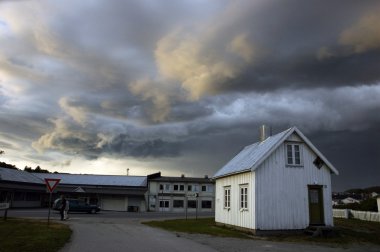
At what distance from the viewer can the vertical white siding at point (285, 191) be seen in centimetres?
2189

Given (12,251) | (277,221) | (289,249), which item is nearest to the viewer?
(12,251)

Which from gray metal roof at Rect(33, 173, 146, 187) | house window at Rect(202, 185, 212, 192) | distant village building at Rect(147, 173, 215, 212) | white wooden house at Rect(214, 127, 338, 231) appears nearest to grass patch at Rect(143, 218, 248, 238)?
white wooden house at Rect(214, 127, 338, 231)

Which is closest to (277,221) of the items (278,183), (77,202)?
(278,183)

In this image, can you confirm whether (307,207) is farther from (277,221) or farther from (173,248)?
(173,248)

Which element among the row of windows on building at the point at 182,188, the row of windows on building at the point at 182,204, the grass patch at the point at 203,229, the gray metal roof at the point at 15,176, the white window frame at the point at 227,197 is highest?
the gray metal roof at the point at 15,176

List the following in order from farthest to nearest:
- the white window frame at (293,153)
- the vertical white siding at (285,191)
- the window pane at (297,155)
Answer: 1. the window pane at (297,155)
2. the white window frame at (293,153)
3. the vertical white siding at (285,191)

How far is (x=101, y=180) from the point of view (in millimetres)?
69688

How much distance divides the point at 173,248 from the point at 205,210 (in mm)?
55698

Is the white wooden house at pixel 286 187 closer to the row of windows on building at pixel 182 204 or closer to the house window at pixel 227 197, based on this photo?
the house window at pixel 227 197

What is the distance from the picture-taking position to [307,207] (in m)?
22.8

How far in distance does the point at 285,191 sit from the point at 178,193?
4715 centimetres

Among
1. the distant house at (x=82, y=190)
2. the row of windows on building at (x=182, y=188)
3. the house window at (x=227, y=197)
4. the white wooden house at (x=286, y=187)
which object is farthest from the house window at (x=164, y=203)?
the white wooden house at (x=286, y=187)

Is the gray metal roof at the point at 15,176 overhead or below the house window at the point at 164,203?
overhead

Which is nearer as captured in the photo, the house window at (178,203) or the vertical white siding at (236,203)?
the vertical white siding at (236,203)
